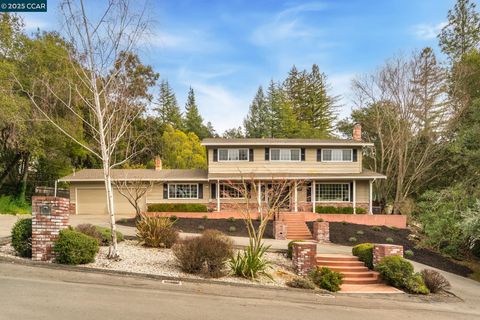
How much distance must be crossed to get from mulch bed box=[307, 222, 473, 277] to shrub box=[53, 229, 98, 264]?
12218 mm

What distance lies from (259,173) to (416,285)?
47.4ft

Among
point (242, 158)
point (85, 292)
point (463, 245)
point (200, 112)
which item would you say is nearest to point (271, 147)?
point (242, 158)

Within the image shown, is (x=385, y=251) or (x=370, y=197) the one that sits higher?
(x=370, y=197)

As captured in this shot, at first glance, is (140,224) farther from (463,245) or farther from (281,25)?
(463,245)

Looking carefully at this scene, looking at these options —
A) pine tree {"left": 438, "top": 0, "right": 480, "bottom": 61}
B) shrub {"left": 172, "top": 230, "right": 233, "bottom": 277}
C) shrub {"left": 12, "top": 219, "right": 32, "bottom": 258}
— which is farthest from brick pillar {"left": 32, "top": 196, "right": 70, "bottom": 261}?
pine tree {"left": 438, "top": 0, "right": 480, "bottom": 61}

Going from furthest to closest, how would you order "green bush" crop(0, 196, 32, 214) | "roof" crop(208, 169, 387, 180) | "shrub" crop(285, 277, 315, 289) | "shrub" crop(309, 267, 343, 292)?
1. "roof" crop(208, 169, 387, 180)
2. "green bush" crop(0, 196, 32, 214)
3. "shrub" crop(309, 267, 343, 292)
4. "shrub" crop(285, 277, 315, 289)

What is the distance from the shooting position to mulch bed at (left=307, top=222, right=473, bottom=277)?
48.1ft

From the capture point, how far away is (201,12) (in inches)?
488

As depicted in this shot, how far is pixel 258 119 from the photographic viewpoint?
167 feet

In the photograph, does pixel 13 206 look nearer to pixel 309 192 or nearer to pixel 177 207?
pixel 177 207

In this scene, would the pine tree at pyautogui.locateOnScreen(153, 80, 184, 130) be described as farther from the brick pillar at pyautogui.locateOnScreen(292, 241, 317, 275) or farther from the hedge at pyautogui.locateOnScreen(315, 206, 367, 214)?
the brick pillar at pyautogui.locateOnScreen(292, 241, 317, 275)

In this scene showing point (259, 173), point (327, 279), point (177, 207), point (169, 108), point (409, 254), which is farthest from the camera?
point (169, 108)

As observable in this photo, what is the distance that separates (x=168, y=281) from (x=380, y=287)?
6.46 metres

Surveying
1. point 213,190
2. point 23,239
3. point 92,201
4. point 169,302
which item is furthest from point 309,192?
point 169,302
